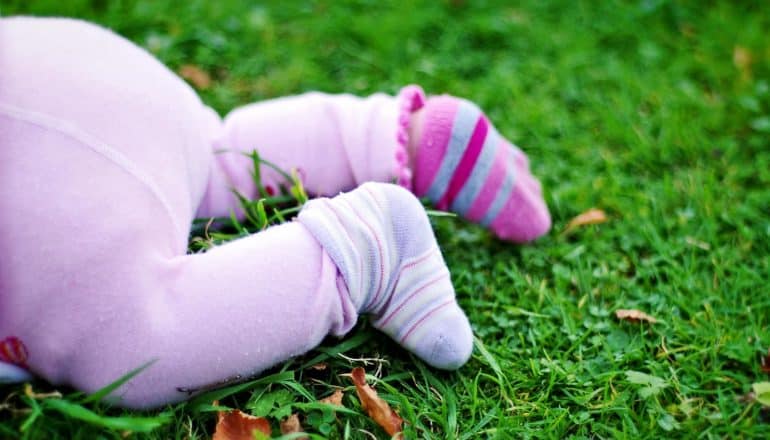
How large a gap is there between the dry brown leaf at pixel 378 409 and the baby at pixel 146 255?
11 cm

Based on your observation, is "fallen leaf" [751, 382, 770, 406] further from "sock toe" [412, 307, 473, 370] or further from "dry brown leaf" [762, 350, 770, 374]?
"sock toe" [412, 307, 473, 370]

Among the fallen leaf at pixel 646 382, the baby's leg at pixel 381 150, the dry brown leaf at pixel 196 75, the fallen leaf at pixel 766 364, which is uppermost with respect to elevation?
the baby's leg at pixel 381 150

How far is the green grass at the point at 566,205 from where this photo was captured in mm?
1466

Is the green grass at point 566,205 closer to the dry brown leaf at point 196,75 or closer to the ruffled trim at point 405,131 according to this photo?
the dry brown leaf at point 196,75

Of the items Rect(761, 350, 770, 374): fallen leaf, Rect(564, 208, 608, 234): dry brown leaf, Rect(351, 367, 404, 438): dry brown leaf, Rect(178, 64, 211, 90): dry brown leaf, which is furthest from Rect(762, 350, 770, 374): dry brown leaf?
→ Rect(178, 64, 211, 90): dry brown leaf

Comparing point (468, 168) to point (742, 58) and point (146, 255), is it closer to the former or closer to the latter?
point (146, 255)

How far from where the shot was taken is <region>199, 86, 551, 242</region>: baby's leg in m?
1.68

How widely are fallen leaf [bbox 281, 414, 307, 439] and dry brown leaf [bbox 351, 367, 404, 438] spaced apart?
0.41 ft

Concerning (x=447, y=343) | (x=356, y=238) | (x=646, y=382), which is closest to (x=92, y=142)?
(x=356, y=238)

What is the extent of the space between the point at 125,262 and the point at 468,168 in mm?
762

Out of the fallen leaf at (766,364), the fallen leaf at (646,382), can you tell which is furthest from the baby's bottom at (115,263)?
the fallen leaf at (766,364)

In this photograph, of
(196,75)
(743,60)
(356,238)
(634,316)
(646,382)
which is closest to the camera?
(356,238)

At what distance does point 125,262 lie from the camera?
1.29m

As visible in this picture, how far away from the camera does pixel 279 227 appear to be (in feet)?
4.66
